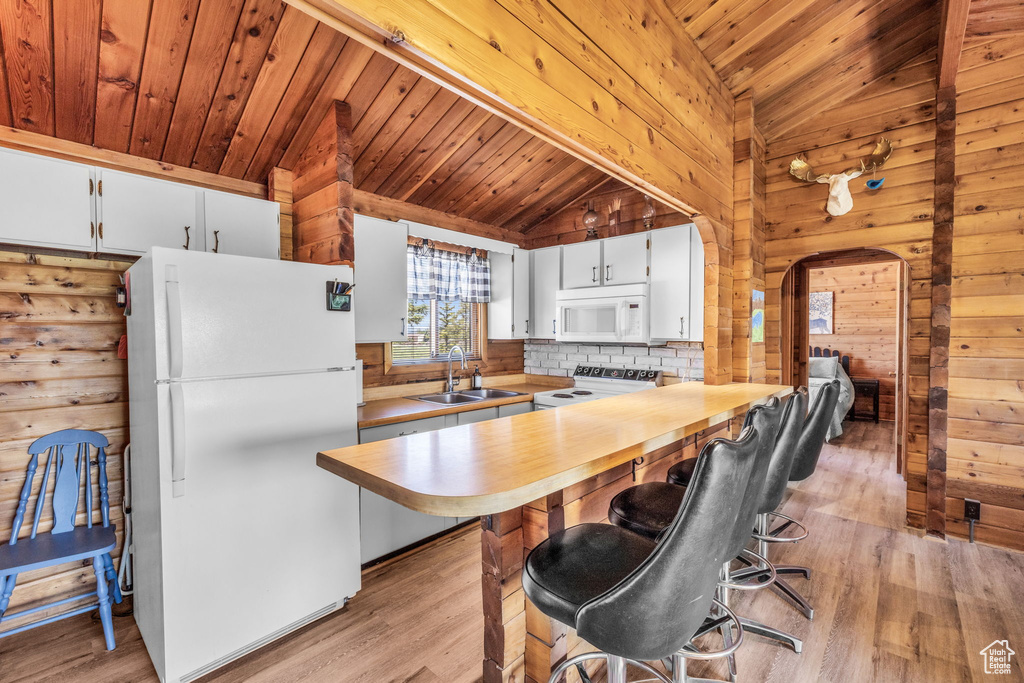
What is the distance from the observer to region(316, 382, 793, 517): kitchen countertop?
1037 mm

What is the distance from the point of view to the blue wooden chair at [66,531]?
6.24 ft

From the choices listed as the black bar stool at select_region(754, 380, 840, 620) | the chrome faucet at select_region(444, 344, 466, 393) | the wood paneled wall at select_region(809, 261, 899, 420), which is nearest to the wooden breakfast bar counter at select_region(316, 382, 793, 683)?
the black bar stool at select_region(754, 380, 840, 620)

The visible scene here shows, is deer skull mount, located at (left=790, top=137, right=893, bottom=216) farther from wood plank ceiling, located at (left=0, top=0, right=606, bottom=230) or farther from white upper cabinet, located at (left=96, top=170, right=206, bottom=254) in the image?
white upper cabinet, located at (left=96, top=170, right=206, bottom=254)

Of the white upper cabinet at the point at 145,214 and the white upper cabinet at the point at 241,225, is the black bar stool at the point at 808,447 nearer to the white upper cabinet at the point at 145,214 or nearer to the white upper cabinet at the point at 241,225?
the white upper cabinet at the point at 241,225

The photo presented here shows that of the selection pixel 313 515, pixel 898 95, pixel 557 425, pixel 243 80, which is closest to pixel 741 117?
pixel 898 95

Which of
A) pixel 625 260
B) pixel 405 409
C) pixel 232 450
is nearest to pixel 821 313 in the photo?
pixel 625 260

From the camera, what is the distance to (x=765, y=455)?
128 cm

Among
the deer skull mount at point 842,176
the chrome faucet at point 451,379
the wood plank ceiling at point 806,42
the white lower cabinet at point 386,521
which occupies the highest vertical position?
the wood plank ceiling at point 806,42

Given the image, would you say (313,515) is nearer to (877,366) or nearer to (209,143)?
(209,143)

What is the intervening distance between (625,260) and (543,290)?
0.83 metres

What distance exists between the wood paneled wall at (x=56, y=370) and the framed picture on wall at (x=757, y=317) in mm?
3966

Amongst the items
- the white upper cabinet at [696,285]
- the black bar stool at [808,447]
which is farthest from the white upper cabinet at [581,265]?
the black bar stool at [808,447]

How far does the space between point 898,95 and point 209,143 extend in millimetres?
4387

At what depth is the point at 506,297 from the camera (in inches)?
164
